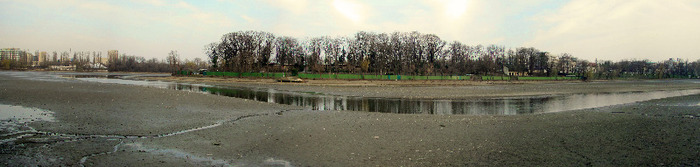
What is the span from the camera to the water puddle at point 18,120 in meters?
11.1

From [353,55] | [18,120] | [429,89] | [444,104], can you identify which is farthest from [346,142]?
[353,55]

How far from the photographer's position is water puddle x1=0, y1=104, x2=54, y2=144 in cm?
1110

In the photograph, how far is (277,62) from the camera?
10975 cm

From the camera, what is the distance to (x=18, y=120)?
46.4ft

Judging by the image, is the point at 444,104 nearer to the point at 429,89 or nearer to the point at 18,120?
the point at 18,120

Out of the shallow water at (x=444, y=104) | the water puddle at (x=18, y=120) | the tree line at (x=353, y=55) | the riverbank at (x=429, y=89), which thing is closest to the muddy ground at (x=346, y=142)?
the water puddle at (x=18, y=120)

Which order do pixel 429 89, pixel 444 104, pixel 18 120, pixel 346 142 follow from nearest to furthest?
pixel 346 142 → pixel 18 120 → pixel 444 104 → pixel 429 89

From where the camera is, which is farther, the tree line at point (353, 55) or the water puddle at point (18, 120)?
the tree line at point (353, 55)

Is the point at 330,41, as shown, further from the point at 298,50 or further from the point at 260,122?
the point at 260,122

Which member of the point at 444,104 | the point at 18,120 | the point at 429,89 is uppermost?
the point at 429,89

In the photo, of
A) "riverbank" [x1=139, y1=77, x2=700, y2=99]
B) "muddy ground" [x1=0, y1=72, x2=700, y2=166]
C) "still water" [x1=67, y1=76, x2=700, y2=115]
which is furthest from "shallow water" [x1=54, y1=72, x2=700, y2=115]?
"muddy ground" [x1=0, y1=72, x2=700, y2=166]

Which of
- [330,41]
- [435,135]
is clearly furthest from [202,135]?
[330,41]

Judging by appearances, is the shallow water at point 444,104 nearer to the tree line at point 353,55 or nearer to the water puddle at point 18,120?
the water puddle at point 18,120

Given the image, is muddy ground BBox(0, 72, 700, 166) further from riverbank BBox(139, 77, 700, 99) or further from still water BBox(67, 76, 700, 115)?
riverbank BBox(139, 77, 700, 99)
